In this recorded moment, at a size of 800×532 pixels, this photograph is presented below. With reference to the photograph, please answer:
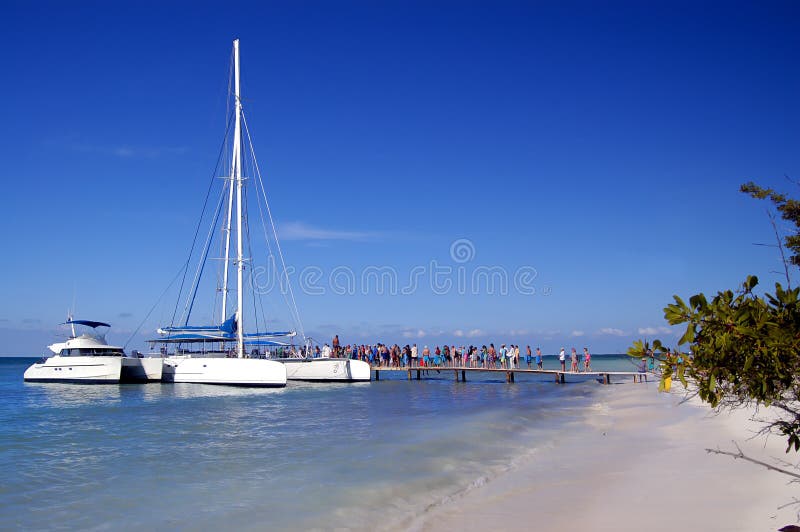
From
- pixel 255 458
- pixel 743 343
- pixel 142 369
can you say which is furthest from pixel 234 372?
pixel 743 343

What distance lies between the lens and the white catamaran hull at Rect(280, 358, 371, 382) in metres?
36.6

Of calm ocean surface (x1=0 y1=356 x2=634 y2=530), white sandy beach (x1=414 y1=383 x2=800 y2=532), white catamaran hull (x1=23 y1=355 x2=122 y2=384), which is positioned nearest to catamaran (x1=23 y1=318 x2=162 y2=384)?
white catamaran hull (x1=23 y1=355 x2=122 y2=384)

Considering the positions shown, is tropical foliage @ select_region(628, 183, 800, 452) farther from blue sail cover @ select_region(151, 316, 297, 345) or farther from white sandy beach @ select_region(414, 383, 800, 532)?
blue sail cover @ select_region(151, 316, 297, 345)

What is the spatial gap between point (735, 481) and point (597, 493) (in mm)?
1979

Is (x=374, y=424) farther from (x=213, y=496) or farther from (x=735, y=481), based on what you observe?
(x=735, y=481)

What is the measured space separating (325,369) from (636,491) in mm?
29459

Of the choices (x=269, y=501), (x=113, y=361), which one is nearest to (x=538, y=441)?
(x=269, y=501)

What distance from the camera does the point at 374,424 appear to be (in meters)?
18.7

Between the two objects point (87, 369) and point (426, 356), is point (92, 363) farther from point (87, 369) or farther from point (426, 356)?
point (426, 356)

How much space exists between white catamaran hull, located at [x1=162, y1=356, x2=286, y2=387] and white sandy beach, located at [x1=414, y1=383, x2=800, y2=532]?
19628 millimetres

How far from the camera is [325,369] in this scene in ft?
122

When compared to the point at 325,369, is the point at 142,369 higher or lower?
higher

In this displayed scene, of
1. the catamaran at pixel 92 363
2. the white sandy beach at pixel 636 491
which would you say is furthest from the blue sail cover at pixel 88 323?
the white sandy beach at pixel 636 491

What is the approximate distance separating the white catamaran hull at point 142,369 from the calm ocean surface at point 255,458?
982 cm
